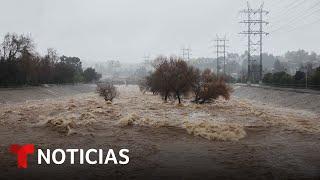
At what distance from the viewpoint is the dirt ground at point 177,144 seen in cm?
1984

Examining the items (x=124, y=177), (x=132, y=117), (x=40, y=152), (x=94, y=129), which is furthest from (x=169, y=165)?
(x=132, y=117)

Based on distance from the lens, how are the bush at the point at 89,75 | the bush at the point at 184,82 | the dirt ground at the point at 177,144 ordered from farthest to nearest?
the bush at the point at 89,75 < the bush at the point at 184,82 < the dirt ground at the point at 177,144

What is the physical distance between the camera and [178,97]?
64.8 metres

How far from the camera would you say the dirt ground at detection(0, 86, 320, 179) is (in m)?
19.8

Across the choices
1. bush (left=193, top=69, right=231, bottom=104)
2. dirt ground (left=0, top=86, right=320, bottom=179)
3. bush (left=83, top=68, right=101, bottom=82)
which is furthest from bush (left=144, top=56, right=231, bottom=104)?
bush (left=83, top=68, right=101, bottom=82)

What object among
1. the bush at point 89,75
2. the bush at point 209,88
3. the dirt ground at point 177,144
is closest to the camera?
the dirt ground at point 177,144

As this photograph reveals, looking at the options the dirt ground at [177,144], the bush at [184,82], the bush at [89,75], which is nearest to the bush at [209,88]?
the bush at [184,82]

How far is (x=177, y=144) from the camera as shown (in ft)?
93.6

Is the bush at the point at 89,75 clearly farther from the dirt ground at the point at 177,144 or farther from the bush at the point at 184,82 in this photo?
the dirt ground at the point at 177,144

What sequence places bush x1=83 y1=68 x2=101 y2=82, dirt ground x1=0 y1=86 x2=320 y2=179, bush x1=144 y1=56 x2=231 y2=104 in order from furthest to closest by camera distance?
bush x1=83 y1=68 x2=101 y2=82 < bush x1=144 y1=56 x2=231 y2=104 < dirt ground x1=0 y1=86 x2=320 y2=179

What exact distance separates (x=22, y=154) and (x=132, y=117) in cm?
1578

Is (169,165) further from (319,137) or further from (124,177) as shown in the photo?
(319,137)

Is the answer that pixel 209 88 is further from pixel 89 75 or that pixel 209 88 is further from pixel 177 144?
pixel 89 75

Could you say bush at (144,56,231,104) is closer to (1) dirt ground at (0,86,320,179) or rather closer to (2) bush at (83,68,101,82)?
(1) dirt ground at (0,86,320,179)
